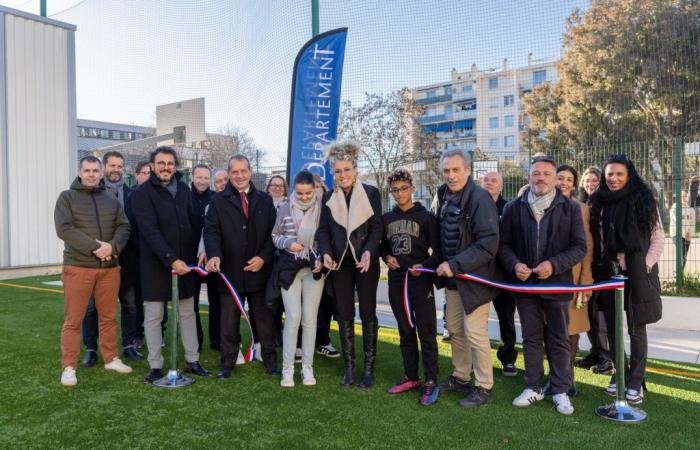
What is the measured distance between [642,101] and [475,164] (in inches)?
358

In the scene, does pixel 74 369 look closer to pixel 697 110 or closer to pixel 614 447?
pixel 614 447

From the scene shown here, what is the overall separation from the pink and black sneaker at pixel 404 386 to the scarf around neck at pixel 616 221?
69.6 inches

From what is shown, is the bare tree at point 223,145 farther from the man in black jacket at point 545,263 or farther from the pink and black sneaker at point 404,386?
the man in black jacket at point 545,263

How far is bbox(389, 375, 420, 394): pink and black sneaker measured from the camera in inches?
165

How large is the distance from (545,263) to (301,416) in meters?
2.00

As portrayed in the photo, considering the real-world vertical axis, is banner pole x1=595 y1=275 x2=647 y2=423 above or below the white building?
below

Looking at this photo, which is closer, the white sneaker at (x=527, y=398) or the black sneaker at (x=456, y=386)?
the white sneaker at (x=527, y=398)

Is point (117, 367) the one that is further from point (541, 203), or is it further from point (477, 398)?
point (541, 203)

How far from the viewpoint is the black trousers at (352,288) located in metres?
4.23

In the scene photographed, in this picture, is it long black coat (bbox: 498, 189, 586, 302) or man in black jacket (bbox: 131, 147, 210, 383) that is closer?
long black coat (bbox: 498, 189, 586, 302)

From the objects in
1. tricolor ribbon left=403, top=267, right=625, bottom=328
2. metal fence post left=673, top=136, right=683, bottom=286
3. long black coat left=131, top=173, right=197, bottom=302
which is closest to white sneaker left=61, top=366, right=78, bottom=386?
long black coat left=131, top=173, right=197, bottom=302

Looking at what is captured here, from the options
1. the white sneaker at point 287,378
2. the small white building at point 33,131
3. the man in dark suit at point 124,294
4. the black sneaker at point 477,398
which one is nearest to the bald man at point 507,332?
the black sneaker at point 477,398

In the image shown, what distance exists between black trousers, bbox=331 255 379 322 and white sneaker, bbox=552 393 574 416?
57.9 inches

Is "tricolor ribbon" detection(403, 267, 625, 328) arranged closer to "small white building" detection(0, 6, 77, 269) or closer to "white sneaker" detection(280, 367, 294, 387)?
"white sneaker" detection(280, 367, 294, 387)
